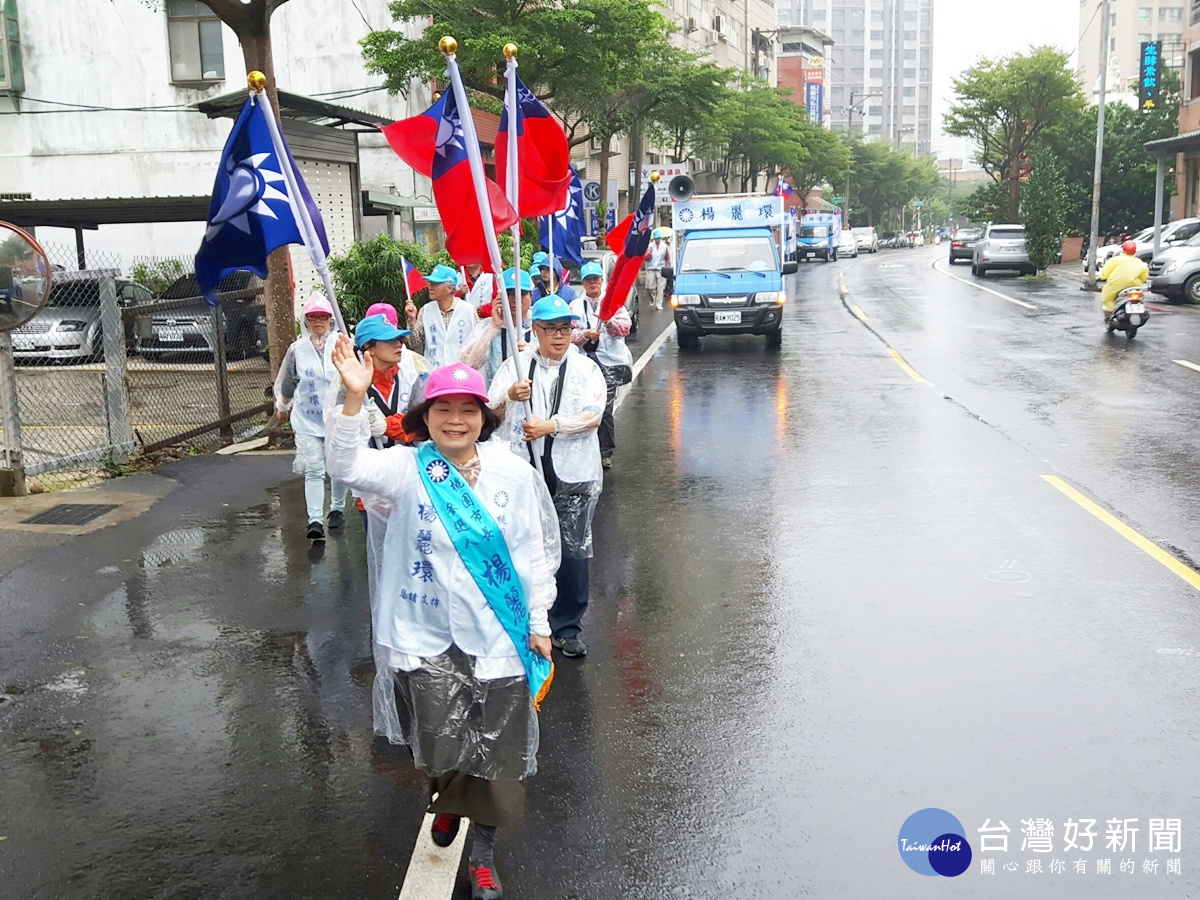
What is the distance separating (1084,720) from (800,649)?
55.2 inches

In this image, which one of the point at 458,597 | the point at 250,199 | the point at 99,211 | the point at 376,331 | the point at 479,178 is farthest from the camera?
the point at 99,211

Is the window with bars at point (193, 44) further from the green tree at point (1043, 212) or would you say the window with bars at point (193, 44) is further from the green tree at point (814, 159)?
the green tree at point (814, 159)

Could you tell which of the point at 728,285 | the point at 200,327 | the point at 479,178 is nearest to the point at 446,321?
the point at 479,178

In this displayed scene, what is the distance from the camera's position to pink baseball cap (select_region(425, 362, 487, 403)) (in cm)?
369

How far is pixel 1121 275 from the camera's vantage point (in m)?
19.3

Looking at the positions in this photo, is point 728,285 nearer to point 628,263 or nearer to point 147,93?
point 628,263

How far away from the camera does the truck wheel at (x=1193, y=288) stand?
25.5 metres

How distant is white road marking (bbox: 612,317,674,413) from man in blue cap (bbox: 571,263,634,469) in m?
1.79

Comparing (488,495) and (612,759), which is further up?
(488,495)

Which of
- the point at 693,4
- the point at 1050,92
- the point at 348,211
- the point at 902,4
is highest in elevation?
the point at 902,4

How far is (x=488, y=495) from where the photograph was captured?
378 centimetres

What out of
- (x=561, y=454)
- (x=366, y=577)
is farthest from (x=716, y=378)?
(x=561, y=454)

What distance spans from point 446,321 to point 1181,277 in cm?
2143

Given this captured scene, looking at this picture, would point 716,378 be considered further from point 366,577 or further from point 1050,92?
point 1050,92
